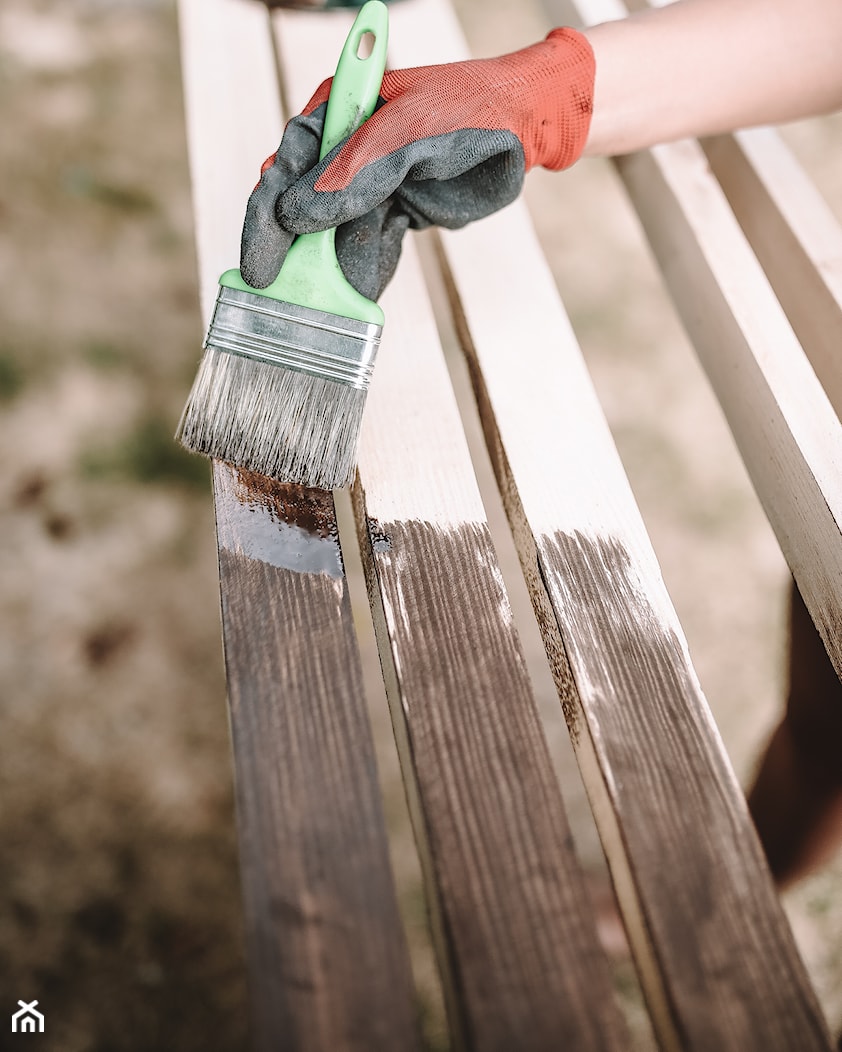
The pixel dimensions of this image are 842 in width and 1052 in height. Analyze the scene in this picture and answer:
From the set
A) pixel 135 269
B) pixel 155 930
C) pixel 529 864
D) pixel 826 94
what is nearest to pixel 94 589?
pixel 155 930

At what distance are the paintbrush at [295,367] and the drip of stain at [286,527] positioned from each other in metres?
0.02

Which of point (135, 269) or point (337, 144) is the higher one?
point (337, 144)

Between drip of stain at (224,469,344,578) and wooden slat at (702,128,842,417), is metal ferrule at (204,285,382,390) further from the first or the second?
wooden slat at (702,128,842,417)

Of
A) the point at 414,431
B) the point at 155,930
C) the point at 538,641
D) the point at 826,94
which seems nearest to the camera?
the point at 414,431

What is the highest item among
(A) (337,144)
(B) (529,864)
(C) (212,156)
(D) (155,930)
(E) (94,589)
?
(A) (337,144)

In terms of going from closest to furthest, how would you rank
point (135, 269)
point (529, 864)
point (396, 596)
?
point (529, 864) < point (396, 596) < point (135, 269)

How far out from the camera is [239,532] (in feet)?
2.93

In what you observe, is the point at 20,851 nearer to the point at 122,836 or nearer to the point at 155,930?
the point at 122,836

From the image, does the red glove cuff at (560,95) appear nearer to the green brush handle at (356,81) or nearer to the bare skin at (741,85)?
the bare skin at (741,85)

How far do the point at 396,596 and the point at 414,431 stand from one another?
0.24 meters

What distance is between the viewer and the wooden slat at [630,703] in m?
0.73

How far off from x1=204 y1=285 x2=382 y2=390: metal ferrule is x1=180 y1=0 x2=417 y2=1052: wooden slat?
0.45 ft

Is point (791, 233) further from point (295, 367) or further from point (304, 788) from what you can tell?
point (304, 788)

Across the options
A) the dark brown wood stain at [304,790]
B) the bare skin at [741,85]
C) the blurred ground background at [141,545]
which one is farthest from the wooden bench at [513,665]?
the blurred ground background at [141,545]
